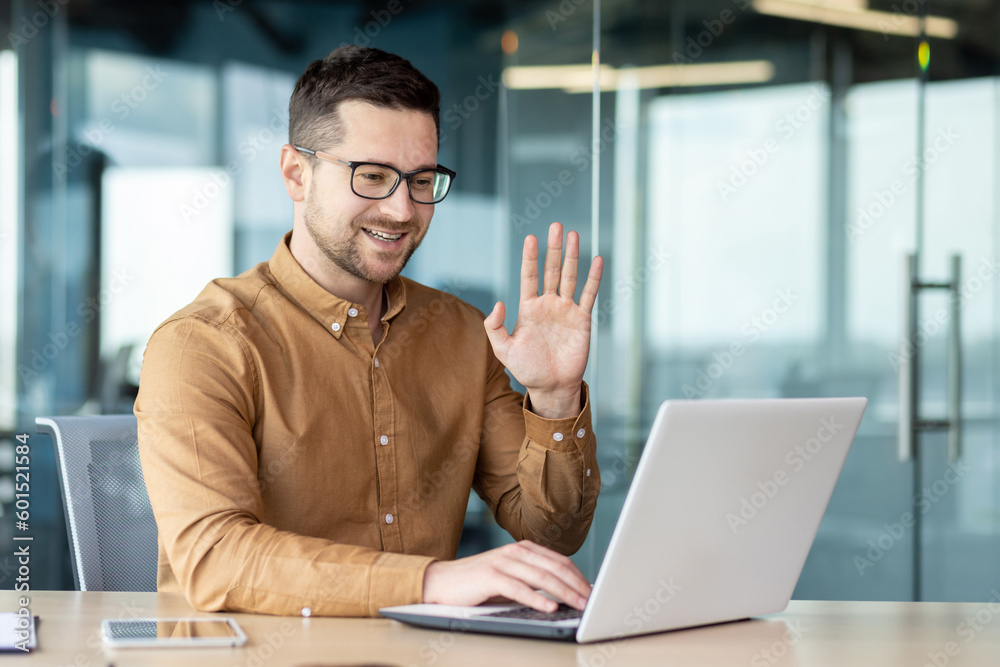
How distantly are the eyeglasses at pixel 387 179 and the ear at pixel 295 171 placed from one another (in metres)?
A: 0.03

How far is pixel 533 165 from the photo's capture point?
379 centimetres

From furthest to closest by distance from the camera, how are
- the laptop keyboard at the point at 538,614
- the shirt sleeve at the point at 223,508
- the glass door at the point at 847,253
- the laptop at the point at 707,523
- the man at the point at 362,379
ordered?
the glass door at the point at 847,253 < the man at the point at 362,379 < the shirt sleeve at the point at 223,508 < the laptop keyboard at the point at 538,614 < the laptop at the point at 707,523

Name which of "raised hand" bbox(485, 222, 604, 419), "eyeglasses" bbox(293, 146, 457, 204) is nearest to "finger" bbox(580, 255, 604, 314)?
"raised hand" bbox(485, 222, 604, 419)

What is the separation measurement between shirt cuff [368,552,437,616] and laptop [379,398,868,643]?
14 millimetres

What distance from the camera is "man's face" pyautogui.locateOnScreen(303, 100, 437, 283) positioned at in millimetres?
1701

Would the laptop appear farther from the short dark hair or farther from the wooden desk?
the short dark hair

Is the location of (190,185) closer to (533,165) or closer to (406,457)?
(533,165)

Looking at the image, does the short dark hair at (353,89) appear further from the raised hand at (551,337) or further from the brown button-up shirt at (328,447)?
the raised hand at (551,337)

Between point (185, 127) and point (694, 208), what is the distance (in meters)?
1.86

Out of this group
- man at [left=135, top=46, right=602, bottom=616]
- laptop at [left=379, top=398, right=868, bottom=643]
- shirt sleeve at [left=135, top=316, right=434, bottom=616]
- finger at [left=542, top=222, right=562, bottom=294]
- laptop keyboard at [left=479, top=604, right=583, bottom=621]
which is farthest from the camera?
finger at [left=542, top=222, right=562, bottom=294]

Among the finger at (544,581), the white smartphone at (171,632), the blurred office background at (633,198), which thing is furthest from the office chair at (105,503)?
the blurred office background at (633,198)

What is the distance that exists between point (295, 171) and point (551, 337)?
56 cm

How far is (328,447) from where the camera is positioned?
164 cm

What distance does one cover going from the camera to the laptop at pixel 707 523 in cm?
103
